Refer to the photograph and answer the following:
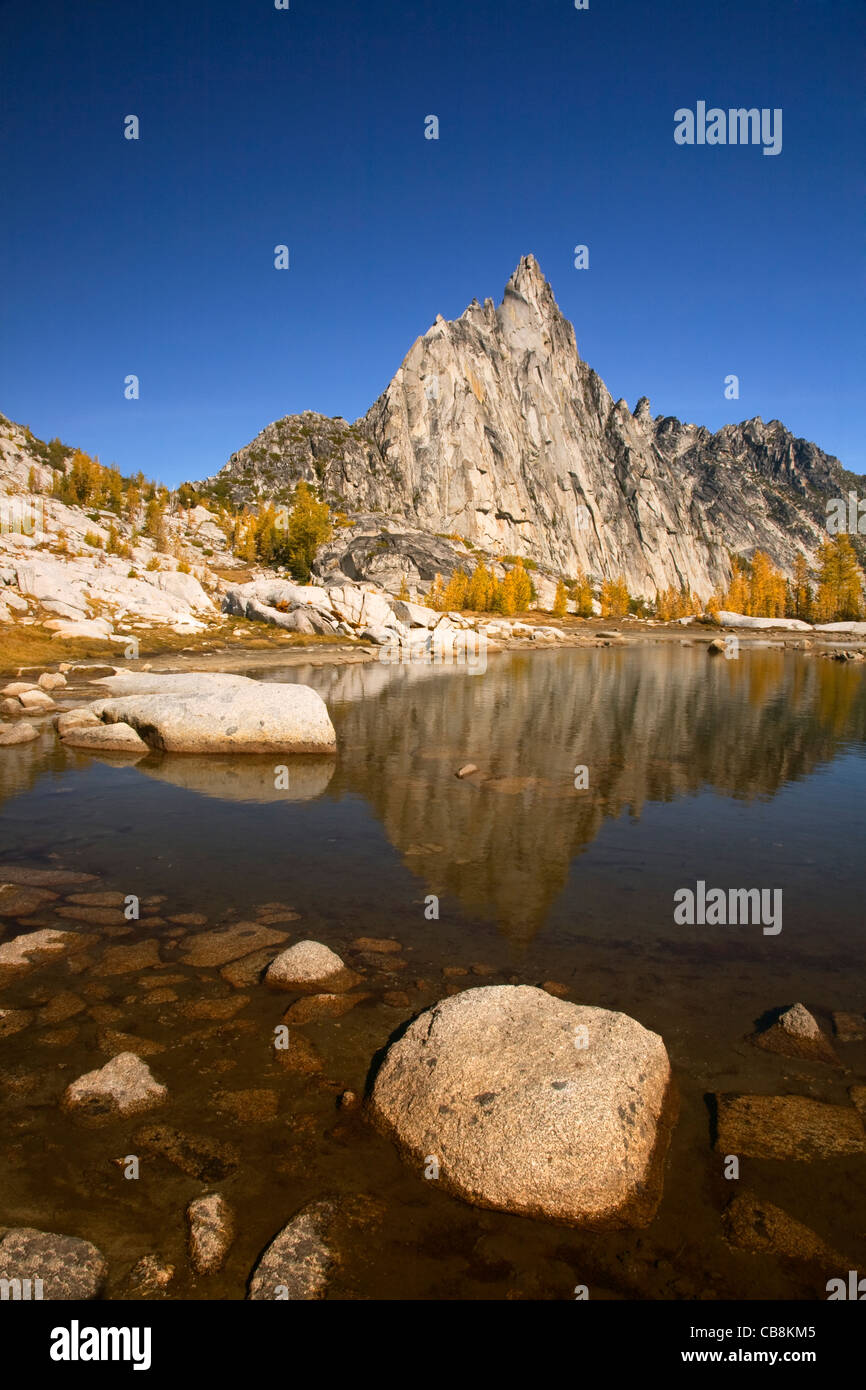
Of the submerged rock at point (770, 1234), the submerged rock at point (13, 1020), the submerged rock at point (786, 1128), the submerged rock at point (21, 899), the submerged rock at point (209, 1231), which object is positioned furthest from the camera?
the submerged rock at point (21, 899)

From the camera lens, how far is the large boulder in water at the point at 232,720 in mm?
20125

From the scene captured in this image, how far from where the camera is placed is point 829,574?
129 meters

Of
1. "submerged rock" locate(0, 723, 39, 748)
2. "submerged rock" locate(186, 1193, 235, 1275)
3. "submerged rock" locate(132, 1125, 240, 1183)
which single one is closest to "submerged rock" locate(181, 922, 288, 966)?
"submerged rock" locate(132, 1125, 240, 1183)

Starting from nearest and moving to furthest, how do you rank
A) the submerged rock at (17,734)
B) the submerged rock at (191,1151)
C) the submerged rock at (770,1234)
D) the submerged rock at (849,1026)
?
the submerged rock at (770,1234) → the submerged rock at (191,1151) → the submerged rock at (849,1026) → the submerged rock at (17,734)

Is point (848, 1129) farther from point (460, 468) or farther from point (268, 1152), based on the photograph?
point (460, 468)

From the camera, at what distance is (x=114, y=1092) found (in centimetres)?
614

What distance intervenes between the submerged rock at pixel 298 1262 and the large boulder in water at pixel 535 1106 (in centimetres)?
98

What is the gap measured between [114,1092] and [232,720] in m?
14.6

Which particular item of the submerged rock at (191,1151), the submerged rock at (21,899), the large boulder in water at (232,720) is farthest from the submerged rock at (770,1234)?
the large boulder in water at (232,720)

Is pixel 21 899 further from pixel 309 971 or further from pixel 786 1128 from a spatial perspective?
pixel 786 1128

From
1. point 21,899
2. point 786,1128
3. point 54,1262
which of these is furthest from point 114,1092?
point 786,1128

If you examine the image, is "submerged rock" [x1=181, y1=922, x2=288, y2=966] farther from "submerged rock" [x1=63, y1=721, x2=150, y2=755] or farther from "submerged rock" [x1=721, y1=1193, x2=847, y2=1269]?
"submerged rock" [x1=63, y1=721, x2=150, y2=755]

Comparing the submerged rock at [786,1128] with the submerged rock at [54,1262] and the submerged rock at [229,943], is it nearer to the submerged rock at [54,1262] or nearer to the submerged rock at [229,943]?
the submerged rock at [54,1262]

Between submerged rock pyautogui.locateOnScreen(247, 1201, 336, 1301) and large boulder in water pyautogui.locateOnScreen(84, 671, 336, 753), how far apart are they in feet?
52.8
